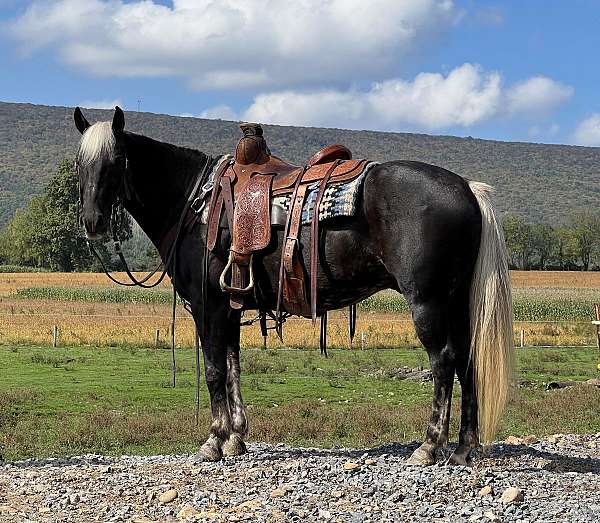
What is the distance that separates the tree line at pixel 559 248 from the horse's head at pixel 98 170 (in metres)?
91.3

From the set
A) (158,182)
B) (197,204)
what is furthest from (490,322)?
(158,182)

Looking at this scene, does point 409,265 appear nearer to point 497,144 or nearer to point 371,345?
point 371,345

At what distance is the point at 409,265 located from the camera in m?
7.57

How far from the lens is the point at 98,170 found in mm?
8266

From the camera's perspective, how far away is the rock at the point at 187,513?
676 cm

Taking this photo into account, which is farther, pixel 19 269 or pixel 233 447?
pixel 19 269

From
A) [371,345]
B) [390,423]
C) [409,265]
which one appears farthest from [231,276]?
[371,345]

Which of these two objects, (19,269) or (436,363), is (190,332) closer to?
(436,363)

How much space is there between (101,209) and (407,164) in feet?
9.40

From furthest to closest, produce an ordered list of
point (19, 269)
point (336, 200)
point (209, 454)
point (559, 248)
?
1. point (559, 248)
2. point (19, 269)
3. point (209, 454)
4. point (336, 200)

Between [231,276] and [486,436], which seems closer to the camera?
[486,436]

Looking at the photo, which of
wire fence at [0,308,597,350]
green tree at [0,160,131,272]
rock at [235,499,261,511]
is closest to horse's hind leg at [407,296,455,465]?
rock at [235,499,261,511]

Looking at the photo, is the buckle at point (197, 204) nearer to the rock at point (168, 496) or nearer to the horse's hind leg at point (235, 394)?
the horse's hind leg at point (235, 394)

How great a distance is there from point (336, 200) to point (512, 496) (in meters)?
2.86
